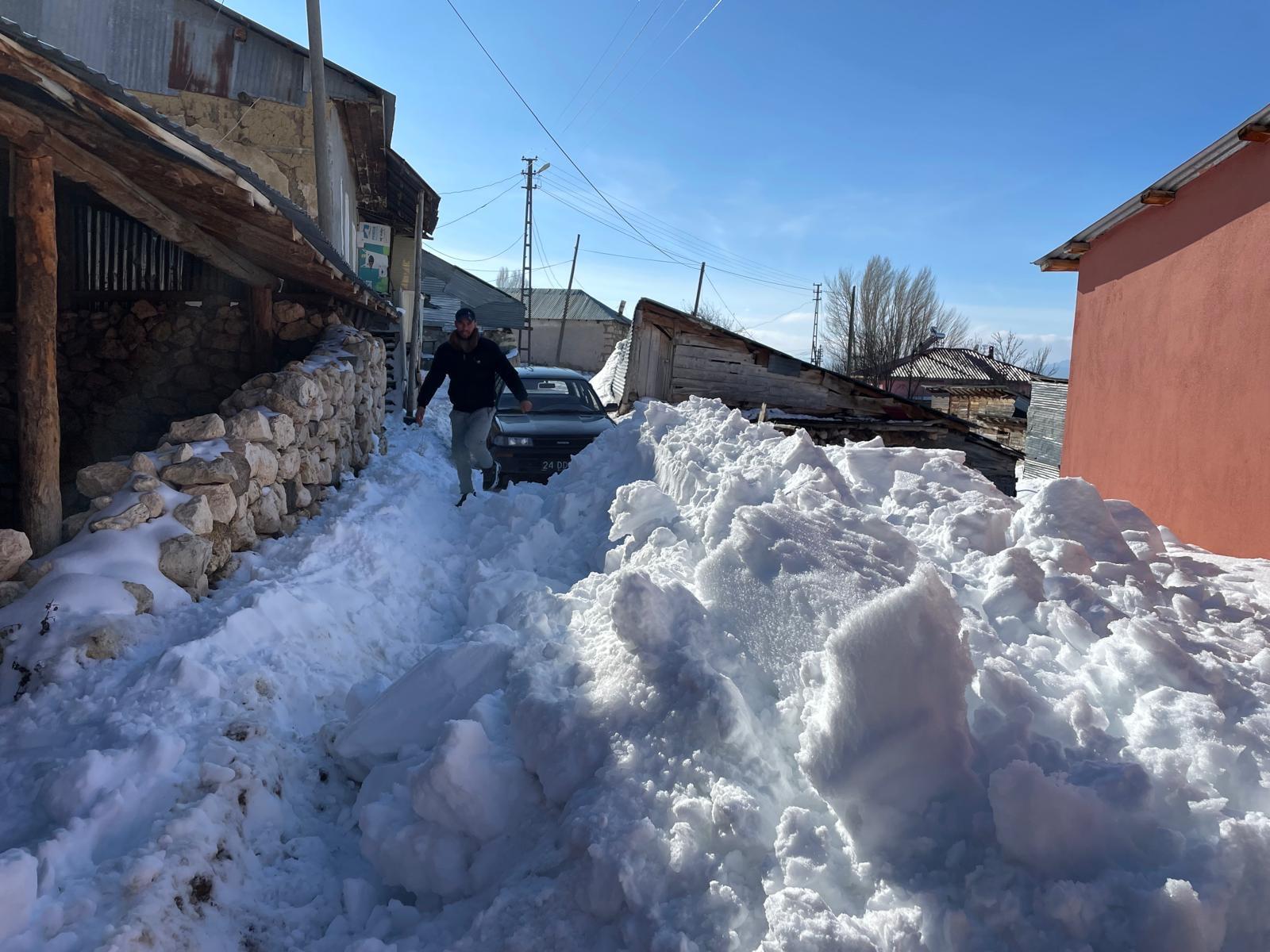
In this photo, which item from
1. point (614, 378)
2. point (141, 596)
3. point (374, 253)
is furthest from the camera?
point (614, 378)

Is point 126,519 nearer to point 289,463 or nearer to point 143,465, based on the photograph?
point 143,465

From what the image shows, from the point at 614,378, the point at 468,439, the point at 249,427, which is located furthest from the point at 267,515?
the point at 614,378

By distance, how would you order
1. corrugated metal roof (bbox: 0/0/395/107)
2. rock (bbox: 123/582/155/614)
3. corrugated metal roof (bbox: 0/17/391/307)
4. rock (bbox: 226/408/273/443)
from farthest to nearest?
corrugated metal roof (bbox: 0/0/395/107) < rock (bbox: 226/408/273/443) < rock (bbox: 123/582/155/614) < corrugated metal roof (bbox: 0/17/391/307)

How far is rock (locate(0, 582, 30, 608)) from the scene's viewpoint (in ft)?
10.1

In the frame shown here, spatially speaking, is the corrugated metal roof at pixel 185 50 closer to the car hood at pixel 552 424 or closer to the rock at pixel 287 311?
the rock at pixel 287 311

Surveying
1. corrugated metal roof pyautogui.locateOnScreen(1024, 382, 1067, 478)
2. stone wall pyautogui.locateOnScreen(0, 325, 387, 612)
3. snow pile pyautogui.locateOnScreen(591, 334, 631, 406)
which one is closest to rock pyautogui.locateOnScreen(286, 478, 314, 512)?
stone wall pyautogui.locateOnScreen(0, 325, 387, 612)

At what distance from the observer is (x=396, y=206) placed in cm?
1884

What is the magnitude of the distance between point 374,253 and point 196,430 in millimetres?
17026

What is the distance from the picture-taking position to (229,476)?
13.8ft

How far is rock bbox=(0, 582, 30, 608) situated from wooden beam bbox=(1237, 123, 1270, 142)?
828 centimetres

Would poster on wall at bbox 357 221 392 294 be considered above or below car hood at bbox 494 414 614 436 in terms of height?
above

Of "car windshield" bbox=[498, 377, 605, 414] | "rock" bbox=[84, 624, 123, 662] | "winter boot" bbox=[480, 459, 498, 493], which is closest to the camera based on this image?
"rock" bbox=[84, 624, 123, 662]

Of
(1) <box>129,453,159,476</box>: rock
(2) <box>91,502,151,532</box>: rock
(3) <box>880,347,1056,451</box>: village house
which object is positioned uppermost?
(3) <box>880,347,1056,451</box>: village house

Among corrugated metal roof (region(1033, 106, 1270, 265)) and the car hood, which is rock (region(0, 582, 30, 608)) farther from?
Result: corrugated metal roof (region(1033, 106, 1270, 265))
